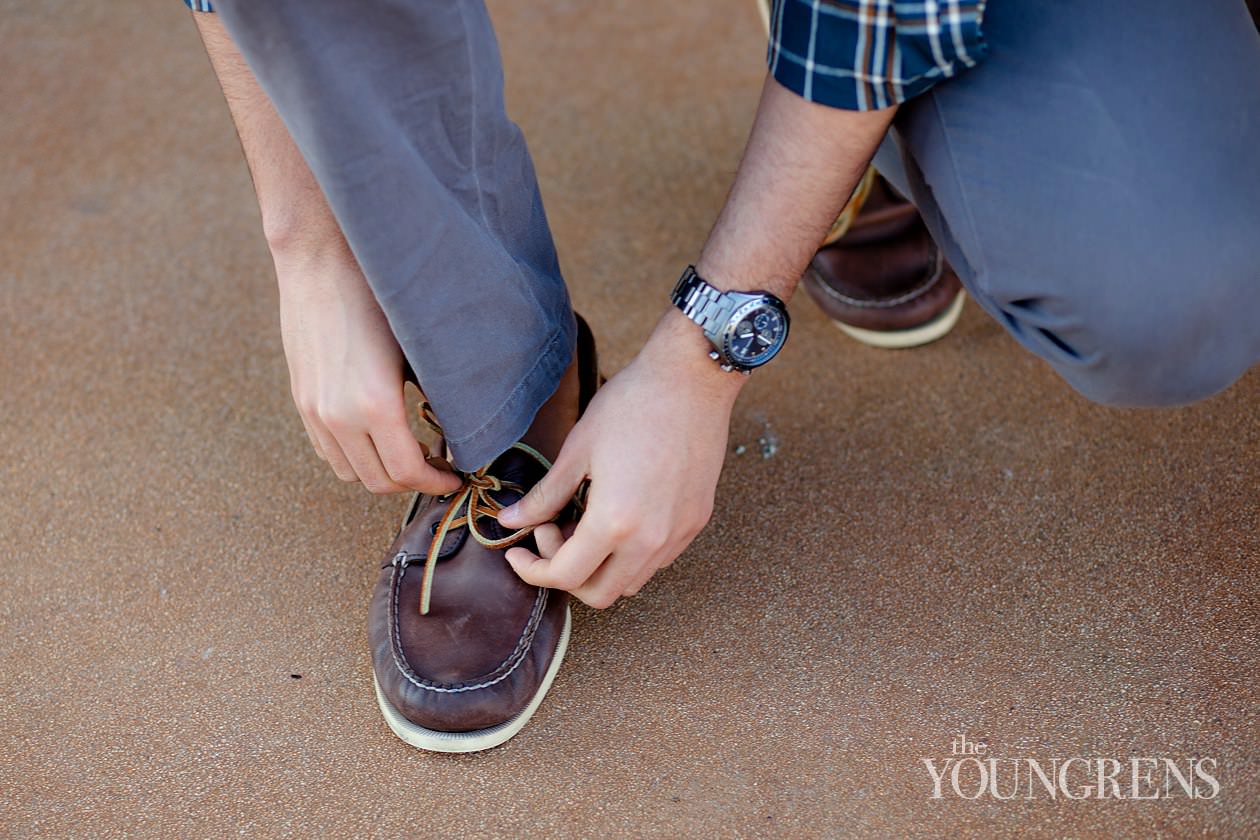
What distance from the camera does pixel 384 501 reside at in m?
1.10

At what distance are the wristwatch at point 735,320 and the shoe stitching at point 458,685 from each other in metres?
0.27

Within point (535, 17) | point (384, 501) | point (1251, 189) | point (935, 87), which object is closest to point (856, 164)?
point (935, 87)

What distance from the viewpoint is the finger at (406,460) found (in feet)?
2.61

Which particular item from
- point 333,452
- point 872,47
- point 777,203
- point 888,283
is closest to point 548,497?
point 333,452

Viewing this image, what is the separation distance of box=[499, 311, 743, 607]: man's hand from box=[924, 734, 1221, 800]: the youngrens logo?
28cm

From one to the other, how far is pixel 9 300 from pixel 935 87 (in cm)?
116

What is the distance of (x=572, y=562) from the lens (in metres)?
0.79

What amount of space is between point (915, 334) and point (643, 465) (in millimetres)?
581

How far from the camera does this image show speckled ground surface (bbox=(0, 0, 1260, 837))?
2.74 ft

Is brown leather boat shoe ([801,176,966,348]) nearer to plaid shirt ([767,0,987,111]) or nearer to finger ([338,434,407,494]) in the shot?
plaid shirt ([767,0,987,111])

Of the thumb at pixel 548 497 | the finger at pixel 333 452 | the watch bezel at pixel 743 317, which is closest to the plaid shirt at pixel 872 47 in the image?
the watch bezel at pixel 743 317

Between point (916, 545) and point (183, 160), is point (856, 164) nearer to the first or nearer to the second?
point (916, 545)

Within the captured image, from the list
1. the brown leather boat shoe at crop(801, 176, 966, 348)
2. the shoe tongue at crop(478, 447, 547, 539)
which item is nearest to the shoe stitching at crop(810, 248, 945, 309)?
the brown leather boat shoe at crop(801, 176, 966, 348)

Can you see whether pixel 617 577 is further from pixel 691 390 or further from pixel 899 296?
pixel 899 296
